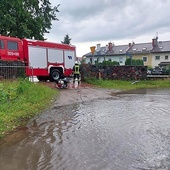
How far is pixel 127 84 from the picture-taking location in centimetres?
1877

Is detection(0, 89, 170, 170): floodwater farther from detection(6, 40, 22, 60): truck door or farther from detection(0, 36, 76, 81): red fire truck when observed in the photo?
detection(6, 40, 22, 60): truck door

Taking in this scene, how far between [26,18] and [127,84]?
1284 cm

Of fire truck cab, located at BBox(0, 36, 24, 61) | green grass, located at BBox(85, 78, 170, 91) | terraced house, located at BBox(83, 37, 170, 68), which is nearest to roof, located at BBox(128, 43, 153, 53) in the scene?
terraced house, located at BBox(83, 37, 170, 68)

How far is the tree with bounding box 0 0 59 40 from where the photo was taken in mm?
21312

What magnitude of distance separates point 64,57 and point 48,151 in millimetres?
13204

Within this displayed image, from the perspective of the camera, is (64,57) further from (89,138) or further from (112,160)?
(112,160)

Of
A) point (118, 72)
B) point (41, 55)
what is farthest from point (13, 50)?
point (118, 72)

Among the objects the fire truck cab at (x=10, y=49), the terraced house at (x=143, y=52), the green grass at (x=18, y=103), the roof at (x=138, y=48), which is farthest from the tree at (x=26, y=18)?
the roof at (x=138, y=48)

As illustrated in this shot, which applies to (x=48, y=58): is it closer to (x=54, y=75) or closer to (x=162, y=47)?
(x=54, y=75)

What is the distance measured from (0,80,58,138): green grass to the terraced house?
38644 millimetres

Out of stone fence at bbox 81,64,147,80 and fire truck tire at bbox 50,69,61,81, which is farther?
stone fence at bbox 81,64,147,80

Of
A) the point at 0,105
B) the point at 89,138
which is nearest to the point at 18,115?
the point at 0,105

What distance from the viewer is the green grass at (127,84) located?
17.3m

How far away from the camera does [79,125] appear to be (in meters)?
6.30
